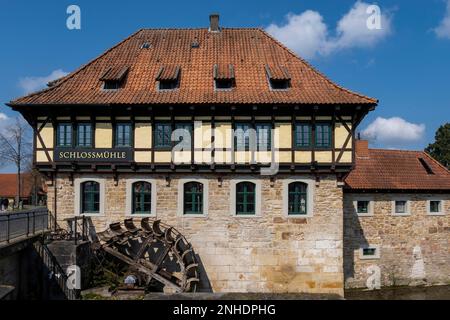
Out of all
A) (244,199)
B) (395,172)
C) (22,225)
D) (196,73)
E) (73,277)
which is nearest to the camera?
(73,277)

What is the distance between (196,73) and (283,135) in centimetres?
411

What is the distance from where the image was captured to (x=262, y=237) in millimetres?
14141

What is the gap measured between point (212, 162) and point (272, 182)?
221 centimetres

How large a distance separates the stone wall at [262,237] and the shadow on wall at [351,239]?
342 cm

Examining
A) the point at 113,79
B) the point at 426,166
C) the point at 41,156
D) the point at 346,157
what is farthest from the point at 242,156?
the point at 426,166

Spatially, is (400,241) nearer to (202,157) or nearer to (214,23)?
(202,157)

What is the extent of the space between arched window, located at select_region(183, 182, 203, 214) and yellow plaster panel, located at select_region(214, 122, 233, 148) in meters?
1.59

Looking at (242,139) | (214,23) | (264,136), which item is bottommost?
(242,139)

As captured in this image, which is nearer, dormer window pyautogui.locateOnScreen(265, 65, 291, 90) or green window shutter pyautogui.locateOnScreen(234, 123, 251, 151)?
green window shutter pyautogui.locateOnScreen(234, 123, 251, 151)

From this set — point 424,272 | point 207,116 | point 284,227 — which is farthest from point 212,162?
point 424,272

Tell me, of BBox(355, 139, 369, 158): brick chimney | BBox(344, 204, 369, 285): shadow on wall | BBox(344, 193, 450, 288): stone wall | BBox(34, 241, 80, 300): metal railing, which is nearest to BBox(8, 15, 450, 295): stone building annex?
BBox(34, 241, 80, 300): metal railing

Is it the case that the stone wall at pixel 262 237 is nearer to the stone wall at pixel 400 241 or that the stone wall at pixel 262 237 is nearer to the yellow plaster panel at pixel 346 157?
the yellow plaster panel at pixel 346 157

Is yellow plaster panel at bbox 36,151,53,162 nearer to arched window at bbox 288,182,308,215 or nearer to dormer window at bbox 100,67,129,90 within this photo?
dormer window at bbox 100,67,129,90

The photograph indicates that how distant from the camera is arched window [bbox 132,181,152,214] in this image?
46.9 ft
